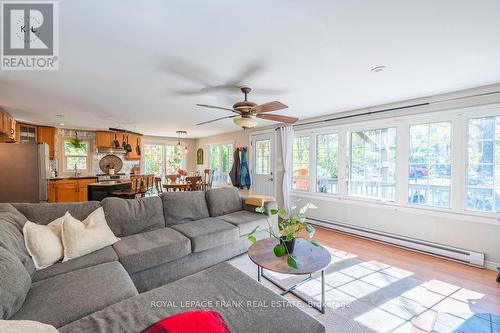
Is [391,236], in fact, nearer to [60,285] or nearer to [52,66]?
[60,285]

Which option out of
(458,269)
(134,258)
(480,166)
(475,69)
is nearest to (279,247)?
(134,258)

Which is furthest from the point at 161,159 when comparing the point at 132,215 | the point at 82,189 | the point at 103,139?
the point at 132,215

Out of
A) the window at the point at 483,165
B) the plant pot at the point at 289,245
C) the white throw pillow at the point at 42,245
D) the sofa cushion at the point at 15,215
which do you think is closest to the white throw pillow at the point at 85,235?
the white throw pillow at the point at 42,245

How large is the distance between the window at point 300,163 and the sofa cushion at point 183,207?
2.45m

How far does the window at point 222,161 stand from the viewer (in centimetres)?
676

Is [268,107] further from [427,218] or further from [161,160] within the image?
[161,160]

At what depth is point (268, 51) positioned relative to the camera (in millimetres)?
1848

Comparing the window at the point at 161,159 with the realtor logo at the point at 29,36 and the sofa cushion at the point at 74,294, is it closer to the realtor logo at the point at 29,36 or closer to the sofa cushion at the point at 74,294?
the realtor logo at the point at 29,36

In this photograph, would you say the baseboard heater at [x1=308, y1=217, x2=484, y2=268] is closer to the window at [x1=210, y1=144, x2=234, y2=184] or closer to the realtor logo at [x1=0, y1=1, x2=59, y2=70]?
the window at [x1=210, y1=144, x2=234, y2=184]

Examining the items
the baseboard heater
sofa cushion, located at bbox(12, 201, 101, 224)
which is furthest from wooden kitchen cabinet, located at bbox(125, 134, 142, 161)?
the baseboard heater

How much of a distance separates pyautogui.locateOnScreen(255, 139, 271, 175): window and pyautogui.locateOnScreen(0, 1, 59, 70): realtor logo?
4.10m

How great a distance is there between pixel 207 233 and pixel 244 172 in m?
3.45

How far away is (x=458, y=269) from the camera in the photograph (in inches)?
102

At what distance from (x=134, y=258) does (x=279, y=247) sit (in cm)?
131
